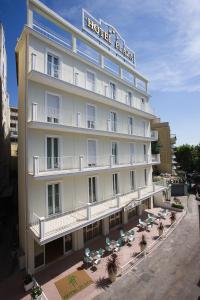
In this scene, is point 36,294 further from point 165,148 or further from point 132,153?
point 165,148

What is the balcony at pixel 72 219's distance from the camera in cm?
1166

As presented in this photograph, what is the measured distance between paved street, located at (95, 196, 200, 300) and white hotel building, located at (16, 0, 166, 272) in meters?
4.62

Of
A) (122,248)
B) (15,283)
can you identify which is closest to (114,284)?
(122,248)

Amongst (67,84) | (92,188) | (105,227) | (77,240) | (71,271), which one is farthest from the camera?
(105,227)

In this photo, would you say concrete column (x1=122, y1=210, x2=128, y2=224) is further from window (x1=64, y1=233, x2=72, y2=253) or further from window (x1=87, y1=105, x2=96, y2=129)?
window (x1=87, y1=105, x2=96, y2=129)

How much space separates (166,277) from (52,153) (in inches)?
490

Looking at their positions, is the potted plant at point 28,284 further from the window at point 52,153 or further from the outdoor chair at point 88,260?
the window at point 52,153

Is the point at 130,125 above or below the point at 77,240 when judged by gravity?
above

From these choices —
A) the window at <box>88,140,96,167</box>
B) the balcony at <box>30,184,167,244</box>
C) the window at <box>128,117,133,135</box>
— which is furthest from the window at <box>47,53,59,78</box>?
the balcony at <box>30,184,167,244</box>

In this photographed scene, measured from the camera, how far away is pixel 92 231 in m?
17.8

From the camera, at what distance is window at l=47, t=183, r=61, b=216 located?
46.8ft

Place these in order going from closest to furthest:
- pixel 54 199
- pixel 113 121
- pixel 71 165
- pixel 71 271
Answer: pixel 71 271 < pixel 54 199 < pixel 71 165 < pixel 113 121


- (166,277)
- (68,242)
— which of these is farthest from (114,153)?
(166,277)

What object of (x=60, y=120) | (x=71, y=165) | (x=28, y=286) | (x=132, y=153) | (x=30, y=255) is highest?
(x=60, y=120)
